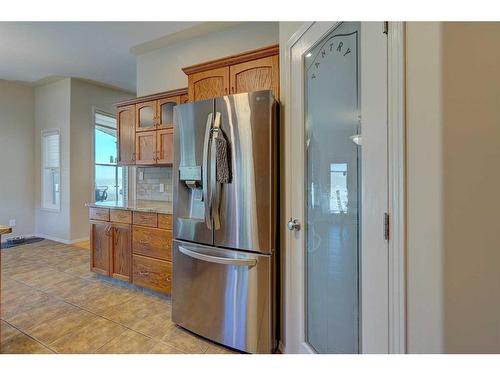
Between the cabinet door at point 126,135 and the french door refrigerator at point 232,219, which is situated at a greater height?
the cabinet door at point 126,135

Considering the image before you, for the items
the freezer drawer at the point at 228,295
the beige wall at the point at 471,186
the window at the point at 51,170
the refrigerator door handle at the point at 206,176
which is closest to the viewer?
the beige wall at the point at 471,186

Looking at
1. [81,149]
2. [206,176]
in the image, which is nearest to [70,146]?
[81,149]

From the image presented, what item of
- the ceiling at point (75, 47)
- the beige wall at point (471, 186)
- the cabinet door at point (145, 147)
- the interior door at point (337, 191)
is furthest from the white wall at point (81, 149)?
the beige wall at point (471, 186)

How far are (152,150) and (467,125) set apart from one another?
2767 millimetres

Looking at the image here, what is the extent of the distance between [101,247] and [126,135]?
133 cm

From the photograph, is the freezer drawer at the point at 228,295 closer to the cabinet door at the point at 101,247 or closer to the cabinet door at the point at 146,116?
the cabinet door at the point at 101,247

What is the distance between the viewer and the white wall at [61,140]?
4430 millimetres

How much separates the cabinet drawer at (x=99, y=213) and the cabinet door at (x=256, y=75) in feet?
6.13

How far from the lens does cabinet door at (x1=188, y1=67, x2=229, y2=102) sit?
2150 mm

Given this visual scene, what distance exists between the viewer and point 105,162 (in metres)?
5.04

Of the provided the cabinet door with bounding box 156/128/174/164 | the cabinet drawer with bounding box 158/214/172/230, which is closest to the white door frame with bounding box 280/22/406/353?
the cabinet drawer with bounding box 158/214/172/230

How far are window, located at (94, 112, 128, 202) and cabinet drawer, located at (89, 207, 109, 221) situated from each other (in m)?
2.16

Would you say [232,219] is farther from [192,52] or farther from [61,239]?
[61,239]
